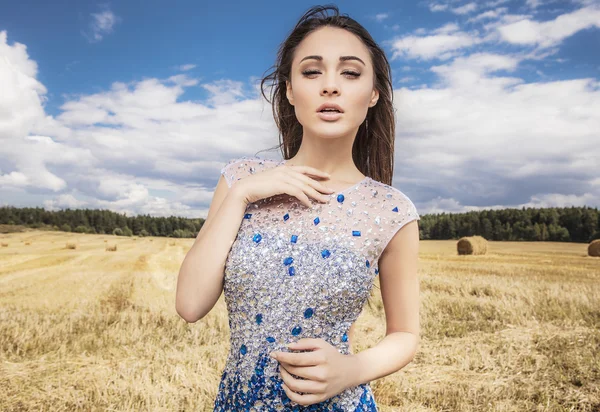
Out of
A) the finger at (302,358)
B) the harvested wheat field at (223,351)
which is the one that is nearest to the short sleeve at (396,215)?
the finger at (302,358)

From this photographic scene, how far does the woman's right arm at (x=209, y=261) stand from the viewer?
5.58 feet

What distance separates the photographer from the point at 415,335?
6.35ft

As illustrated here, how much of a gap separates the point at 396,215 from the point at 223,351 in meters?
4.25

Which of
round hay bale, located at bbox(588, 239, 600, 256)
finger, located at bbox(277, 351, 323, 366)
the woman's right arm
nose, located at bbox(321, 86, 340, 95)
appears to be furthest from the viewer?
round hay bale, located at bbox(588, 239, 600, 256)

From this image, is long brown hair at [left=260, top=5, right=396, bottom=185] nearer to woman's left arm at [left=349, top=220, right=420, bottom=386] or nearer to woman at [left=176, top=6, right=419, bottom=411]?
woman at [left=176, top=6, right=419, bottom=411]

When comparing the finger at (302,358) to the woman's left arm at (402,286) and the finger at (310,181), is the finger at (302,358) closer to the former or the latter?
the woman's left arm at (402,286)

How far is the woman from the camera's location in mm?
1719

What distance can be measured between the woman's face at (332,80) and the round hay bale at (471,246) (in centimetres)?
2479

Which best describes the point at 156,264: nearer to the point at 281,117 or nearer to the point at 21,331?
the point at 21,331

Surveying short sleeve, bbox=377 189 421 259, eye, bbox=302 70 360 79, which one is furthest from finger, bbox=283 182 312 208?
eye, bbox=302 70 360 79

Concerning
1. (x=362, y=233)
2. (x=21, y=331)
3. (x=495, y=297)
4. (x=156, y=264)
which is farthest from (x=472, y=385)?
(x=156, y=264)

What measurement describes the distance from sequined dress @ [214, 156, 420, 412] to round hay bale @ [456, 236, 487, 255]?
→ 81.5 ft

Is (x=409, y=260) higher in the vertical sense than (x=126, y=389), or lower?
higher

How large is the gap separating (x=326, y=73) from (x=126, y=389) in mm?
3853
